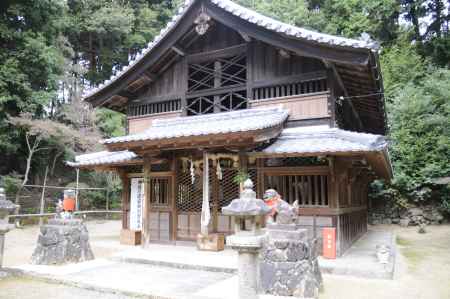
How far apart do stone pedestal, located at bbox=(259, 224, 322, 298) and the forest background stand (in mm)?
10921

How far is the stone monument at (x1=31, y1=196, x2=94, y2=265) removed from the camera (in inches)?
326

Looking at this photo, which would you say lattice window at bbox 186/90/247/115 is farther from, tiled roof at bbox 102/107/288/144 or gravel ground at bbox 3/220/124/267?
gravel ground at bbox 3/220/124/267

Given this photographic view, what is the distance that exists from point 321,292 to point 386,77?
21589 millimetres

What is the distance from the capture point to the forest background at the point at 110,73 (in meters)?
18.3

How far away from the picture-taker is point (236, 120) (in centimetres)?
977

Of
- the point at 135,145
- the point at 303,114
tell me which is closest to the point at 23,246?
the point at 135,145

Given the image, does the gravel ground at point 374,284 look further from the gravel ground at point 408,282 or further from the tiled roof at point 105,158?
the tiled roof at point 105,158

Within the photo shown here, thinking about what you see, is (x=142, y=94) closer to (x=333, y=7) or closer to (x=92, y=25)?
(x=92, y=25)

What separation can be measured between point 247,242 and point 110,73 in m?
26.8

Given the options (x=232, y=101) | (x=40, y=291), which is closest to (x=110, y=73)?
(x=232, y=101)

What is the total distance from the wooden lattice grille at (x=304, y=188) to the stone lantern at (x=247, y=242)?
4.34 meters

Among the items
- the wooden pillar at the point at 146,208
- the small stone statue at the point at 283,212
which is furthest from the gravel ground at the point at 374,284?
the small stone statue at the point at 283,212

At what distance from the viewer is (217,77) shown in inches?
433

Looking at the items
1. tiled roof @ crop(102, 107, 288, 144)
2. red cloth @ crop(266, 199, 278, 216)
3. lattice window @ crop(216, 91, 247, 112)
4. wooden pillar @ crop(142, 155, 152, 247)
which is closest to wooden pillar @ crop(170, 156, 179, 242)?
wooden pillar @ crop(142, 155, 152, 247)
